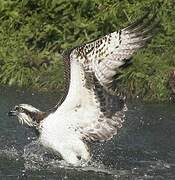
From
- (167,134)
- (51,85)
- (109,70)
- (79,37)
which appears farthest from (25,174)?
(79,37)

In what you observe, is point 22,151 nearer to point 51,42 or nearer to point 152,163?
point 152,163

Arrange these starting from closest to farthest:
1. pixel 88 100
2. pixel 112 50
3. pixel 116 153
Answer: pixel 112 50 < pixel 88 100 < pixel 116 153

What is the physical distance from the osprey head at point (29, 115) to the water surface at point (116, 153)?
0.33m

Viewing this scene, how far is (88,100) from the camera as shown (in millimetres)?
8867

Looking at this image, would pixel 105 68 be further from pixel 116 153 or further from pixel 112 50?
pixel 116 153

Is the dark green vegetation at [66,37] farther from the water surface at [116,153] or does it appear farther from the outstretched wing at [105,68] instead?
the outstretched wing at [105,68]

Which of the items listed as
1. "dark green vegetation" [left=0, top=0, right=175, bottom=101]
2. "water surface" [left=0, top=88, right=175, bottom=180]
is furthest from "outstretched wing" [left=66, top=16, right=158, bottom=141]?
"dark green vegetation" [left=0, top=0, right=175, bottom=101]

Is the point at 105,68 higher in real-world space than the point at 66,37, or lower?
lower

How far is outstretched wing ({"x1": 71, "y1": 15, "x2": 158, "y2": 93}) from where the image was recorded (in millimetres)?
8648

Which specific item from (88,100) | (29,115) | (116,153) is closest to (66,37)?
(116,153)

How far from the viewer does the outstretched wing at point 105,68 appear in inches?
341

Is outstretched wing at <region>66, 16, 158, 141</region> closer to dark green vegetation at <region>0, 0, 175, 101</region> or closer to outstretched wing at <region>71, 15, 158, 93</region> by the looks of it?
outstretched wing at <region>71, 15, 158, 93</region>

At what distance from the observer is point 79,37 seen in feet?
44.7

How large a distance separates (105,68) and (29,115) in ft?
2.95
